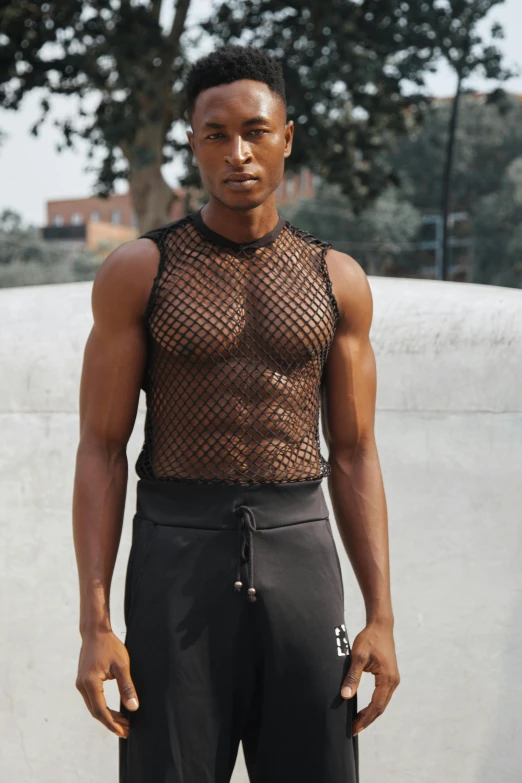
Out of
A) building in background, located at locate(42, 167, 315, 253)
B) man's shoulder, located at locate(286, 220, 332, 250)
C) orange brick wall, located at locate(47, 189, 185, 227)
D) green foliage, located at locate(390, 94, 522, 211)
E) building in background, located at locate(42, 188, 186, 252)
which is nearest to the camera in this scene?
man's shoulder, located at locate(286, 220, 332, 250)

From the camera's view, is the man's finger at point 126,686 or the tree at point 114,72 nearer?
the man's finger at point 126,686

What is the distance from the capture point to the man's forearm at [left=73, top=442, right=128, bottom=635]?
2289 mm

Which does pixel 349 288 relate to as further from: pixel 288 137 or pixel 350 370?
pixel 288 137

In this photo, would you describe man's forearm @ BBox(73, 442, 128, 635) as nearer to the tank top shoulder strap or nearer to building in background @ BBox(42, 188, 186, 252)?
the tank top shoulder strap

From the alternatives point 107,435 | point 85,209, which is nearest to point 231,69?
point 107,435

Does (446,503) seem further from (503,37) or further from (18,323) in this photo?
(503,37)

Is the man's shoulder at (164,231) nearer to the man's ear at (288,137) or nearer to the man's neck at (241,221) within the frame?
the man's neck at (241,221)

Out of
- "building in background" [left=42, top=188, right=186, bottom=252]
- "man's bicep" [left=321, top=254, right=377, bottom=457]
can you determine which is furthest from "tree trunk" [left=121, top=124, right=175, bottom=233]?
"building in background" [left=42, top=188, right=186, bottom=252]

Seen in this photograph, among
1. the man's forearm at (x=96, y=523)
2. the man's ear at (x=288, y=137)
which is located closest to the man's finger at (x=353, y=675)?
the man's forearm at (x=96, y=523)

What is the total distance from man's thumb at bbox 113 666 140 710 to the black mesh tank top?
45 cm

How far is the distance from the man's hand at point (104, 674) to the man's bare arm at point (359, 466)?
549 millimetres

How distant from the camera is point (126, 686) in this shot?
87.9 inches

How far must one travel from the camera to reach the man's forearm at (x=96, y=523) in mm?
2289

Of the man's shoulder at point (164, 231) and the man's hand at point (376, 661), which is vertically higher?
the man's shoulder at point (164, 231)
